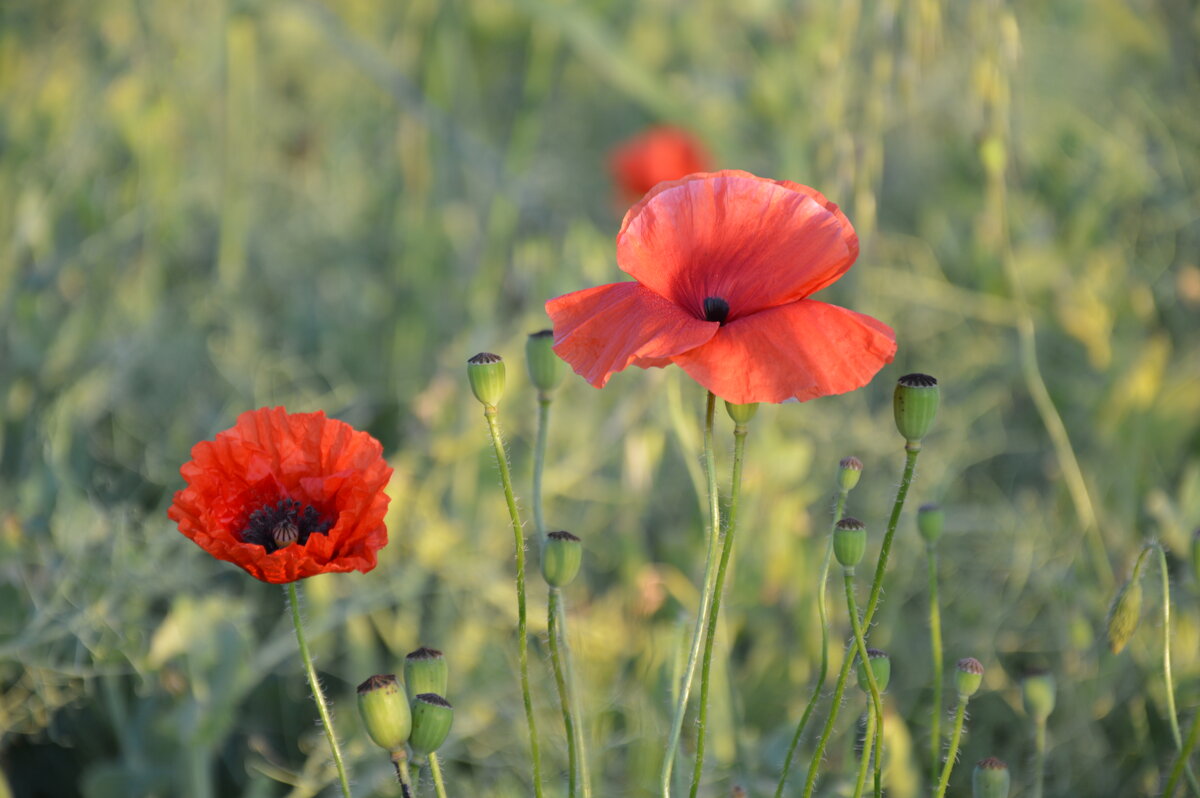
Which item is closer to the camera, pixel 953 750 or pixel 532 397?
pixel 953 750

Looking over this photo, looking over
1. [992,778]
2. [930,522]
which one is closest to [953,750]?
[992,778]

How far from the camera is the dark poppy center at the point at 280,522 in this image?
558 mm

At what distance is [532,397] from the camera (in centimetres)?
135

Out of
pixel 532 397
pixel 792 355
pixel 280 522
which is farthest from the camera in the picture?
pixel 532 397

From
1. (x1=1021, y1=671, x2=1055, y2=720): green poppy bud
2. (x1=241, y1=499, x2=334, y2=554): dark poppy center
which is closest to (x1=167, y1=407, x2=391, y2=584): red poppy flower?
(x1=241, y1=499, x2=334, y2=554): dark poppy center

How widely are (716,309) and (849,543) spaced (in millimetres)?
126

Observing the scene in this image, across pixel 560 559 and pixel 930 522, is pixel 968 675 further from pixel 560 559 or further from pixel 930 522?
pixel 560 559

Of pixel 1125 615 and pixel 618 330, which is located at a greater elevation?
pixel 618 330

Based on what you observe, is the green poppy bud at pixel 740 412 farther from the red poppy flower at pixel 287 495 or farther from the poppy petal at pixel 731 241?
the red poppy flower at pixel 287 495

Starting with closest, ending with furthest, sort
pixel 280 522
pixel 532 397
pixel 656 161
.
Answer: pixel 280 522
pixel 532 397
pixel 656 161

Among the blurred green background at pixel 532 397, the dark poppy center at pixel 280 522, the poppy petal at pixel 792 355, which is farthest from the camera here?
the blurred green background at pixel 532 397

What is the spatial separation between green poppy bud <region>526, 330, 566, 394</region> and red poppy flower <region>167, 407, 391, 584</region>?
9 cm

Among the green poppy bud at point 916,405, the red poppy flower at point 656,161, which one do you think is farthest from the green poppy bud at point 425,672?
the red poppy flower at point 656,161

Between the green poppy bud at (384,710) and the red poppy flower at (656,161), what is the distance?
4.26 feet
